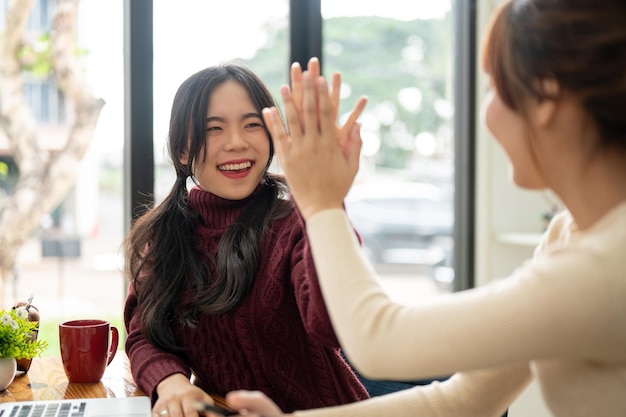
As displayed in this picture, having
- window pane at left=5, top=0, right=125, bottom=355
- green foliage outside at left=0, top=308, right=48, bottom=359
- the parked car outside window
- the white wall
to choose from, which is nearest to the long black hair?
green foliage outside at left=0, top=308, right=48, bottom=359

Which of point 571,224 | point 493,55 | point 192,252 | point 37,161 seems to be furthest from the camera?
point 37,161

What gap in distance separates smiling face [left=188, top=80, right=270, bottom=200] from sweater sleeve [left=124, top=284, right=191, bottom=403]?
12.9 inches

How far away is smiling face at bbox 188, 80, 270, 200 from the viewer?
1.51 meters

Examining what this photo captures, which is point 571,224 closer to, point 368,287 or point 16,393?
point 368,287

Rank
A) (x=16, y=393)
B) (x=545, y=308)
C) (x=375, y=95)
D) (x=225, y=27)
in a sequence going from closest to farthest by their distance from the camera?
1. (x=545, y=308)
2. (x=16, y=393)
3. (x=225, y=27)
4. (x=375, y=95)

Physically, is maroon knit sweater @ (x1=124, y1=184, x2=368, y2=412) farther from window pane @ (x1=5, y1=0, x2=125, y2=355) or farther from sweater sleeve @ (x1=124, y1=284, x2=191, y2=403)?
window pane @ (x1=5, y1=0, x2=125, y2=355)

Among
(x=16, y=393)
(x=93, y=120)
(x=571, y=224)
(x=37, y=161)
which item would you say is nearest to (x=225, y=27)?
(x=93, y=120)

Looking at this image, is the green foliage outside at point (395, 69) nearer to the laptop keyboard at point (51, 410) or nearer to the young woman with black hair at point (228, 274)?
the young woman with black hair at point (228, 274)

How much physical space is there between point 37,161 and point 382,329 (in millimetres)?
1954

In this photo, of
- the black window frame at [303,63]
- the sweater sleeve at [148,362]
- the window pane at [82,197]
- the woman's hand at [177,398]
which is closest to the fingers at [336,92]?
the woman's hand at [177,398]

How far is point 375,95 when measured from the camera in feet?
10.1

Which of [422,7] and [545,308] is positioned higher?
[422,7]

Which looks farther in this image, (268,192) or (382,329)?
(268,192)

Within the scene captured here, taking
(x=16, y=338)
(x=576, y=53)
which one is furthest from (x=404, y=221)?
(x=576, y=53)
